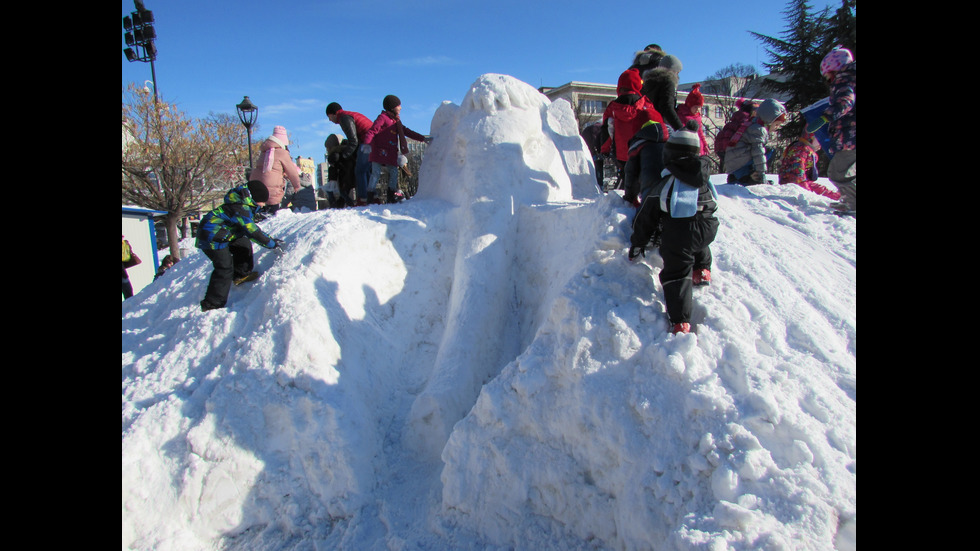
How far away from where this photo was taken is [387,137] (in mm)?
6648

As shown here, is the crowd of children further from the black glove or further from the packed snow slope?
the black glove

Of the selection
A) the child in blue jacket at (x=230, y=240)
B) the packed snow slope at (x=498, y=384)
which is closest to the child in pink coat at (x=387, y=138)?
the packed snow slope at (x=498, y=384)

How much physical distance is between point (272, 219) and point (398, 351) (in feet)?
9.36

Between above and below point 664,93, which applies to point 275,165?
below

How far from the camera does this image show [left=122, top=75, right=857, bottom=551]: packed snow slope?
2.46 meters

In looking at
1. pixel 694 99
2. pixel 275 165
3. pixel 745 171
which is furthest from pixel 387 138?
pixel 745 171

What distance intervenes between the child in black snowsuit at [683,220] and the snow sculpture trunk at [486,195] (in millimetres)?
1928

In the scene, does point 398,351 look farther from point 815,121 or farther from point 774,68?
point 774,68

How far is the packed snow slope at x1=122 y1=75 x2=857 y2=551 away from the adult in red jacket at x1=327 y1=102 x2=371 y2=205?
1425mm

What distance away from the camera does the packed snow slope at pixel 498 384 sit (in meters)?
2.46

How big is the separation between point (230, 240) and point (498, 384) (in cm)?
334

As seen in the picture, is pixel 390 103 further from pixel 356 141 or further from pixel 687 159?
pixel 687 159

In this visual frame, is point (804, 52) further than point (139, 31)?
Yes

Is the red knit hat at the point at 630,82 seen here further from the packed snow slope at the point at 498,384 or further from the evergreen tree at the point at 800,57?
the evergreen tree at the point at 800,57
